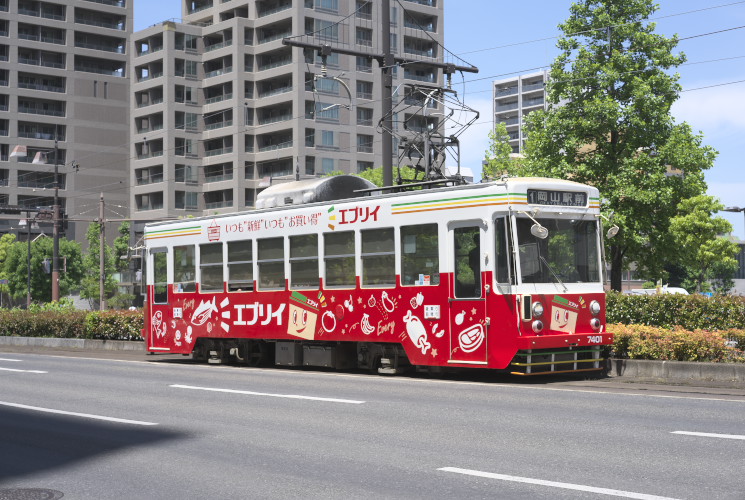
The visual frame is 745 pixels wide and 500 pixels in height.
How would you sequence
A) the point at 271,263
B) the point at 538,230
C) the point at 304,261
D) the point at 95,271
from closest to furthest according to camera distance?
the point at 538,230, the point at 304,261, the point at 271,263, the point at 95,271

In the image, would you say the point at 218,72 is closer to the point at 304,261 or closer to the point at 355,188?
the point at 355,188

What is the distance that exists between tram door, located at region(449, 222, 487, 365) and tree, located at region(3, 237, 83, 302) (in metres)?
81.5

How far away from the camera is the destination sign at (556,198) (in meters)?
15.9

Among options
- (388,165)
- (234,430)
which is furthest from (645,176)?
(234,430)

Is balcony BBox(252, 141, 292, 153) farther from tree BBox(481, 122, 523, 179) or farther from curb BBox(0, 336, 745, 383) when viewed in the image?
curb BBox(0, 336, 745, 383)

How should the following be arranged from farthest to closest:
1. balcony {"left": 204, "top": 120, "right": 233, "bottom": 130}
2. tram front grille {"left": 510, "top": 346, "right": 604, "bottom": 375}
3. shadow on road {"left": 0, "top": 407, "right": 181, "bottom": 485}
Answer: balcony {"left": 204, "top": 120, "right": 233, "bottom": 130}, tram front grille {"left": 510, "top": 346, "right": 604, "bottom": 375}, shadow on road {"left": 0, "top": 407, "right": 181, "bottom": 485}

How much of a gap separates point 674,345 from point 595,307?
155cm

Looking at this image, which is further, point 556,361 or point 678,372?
point 678,372

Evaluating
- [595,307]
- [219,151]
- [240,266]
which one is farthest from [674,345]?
[219,151]

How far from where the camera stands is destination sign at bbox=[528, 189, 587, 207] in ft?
52.3

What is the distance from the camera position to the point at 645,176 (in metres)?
39.8

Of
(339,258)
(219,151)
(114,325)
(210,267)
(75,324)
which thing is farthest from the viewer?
(219,151)

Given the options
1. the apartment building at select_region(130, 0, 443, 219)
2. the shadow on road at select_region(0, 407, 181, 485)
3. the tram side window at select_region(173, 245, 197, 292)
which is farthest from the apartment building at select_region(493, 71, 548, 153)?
the shadow on road at select_region(0, 407, 181, 485)

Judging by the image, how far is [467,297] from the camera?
52.2ft
